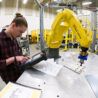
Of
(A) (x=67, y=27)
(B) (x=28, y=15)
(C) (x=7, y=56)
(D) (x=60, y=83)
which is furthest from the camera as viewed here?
(B) (x=28, y=15)

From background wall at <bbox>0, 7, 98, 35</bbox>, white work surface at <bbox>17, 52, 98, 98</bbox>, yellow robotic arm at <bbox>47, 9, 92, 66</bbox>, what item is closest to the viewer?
white work surface at <bbox>17, 52, 98, 98</bbox>

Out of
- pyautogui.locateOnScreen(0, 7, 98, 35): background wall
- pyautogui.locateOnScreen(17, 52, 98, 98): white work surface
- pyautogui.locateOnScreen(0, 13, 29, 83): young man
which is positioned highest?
pyautogui.locateOnScreen(0, 7, 98, 35): background wall

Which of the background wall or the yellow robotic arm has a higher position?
the background wall

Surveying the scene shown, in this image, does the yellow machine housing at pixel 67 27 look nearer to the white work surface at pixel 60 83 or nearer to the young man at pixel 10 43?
the white work surface at pixel 60 83

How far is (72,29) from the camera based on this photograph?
90 centimetres

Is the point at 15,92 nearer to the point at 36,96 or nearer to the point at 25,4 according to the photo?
the point at 36,96

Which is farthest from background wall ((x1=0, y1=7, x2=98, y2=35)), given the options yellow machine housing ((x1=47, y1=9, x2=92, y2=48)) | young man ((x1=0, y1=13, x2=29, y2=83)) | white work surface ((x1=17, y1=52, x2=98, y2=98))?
white work surface ((x1=17, y1=52, x2=98, y2=98))

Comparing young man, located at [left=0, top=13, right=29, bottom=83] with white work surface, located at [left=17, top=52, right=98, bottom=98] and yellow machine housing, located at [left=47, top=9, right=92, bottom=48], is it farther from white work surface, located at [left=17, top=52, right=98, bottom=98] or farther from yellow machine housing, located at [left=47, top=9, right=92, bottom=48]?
yellow machine housing, located at [left=47, top=9, right=92, bottom=48]

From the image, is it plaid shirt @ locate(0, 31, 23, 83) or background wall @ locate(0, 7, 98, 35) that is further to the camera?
background wall @ locate(0, 7, 98, 35)

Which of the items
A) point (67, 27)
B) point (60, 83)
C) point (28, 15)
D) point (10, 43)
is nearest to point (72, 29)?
point (67, 27)

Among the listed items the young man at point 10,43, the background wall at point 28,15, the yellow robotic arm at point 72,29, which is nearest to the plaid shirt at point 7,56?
the young man at point 10,43

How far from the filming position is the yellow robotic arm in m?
0.79

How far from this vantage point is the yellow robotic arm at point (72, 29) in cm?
79

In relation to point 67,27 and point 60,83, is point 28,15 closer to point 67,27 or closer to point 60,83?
point 67,27
